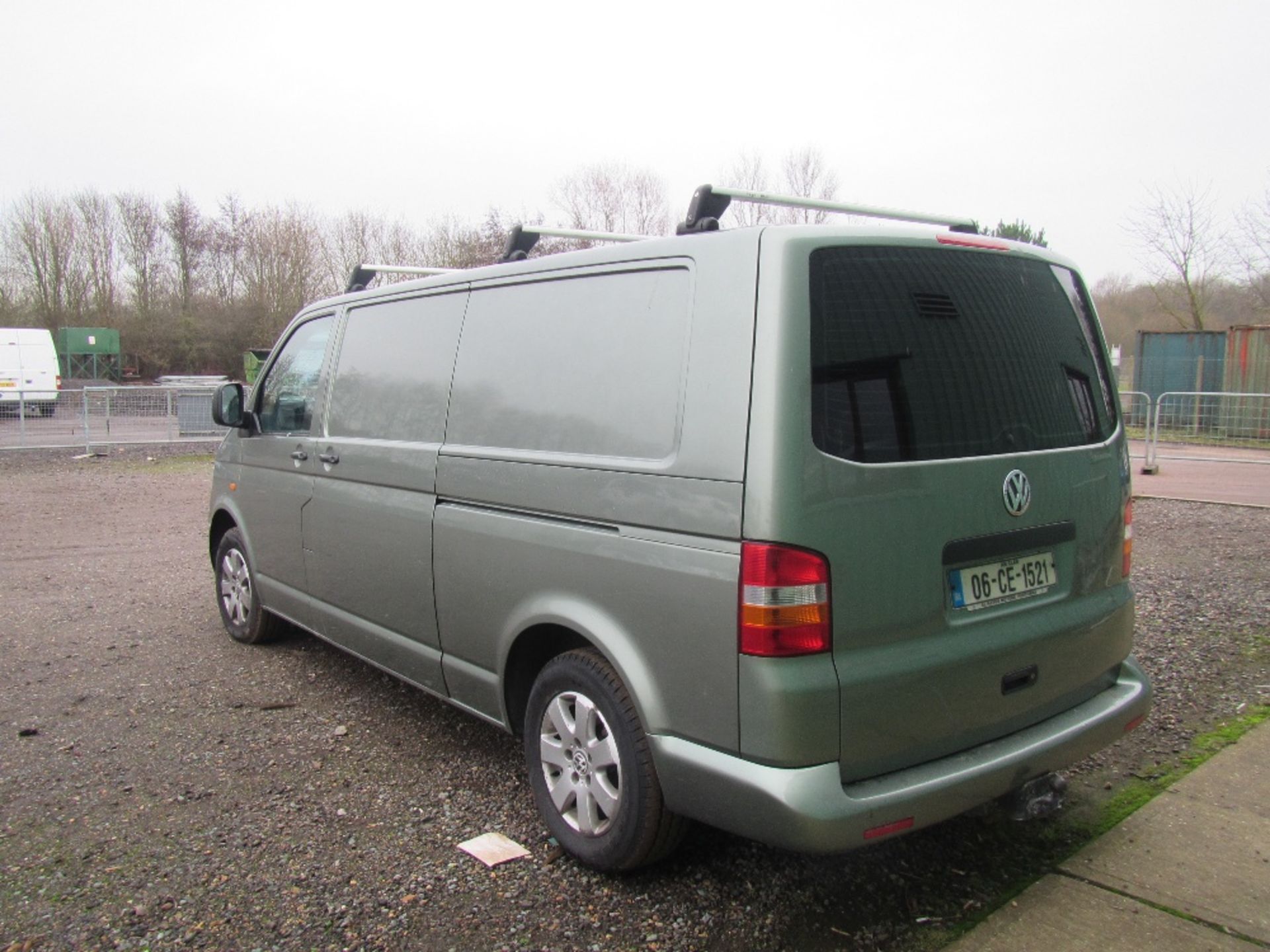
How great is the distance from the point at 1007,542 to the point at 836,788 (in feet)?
2.92

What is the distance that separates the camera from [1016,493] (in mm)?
2848

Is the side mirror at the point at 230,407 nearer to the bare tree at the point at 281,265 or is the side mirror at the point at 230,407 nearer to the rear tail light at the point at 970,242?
the rear tail light at the point at 970,242

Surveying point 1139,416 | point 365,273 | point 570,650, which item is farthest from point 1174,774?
point 1139,416

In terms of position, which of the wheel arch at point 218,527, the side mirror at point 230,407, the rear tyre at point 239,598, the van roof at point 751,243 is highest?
the van roof at point 751,243

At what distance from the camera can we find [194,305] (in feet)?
131

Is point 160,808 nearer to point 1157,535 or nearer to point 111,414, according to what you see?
point 1157,535

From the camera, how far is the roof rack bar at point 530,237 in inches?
151

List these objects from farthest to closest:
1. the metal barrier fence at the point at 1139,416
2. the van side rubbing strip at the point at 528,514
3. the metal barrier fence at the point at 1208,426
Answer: the metal barrier fence at the point at 1208,426
the metal barrier fence at the point at 1139,416
the van side rubbing strip at the point at 528,514

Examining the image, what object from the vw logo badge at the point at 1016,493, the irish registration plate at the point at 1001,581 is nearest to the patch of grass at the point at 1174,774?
the irish registration plate at the point at 1001,581

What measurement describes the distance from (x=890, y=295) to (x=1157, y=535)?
24.8 ft

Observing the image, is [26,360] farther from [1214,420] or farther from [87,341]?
[1214,420]

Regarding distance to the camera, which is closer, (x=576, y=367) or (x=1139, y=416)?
(x=576, y=367)

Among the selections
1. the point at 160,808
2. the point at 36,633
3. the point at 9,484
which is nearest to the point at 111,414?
the point at 9,484

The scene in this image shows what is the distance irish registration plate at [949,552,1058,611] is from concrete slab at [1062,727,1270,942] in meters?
0.90
